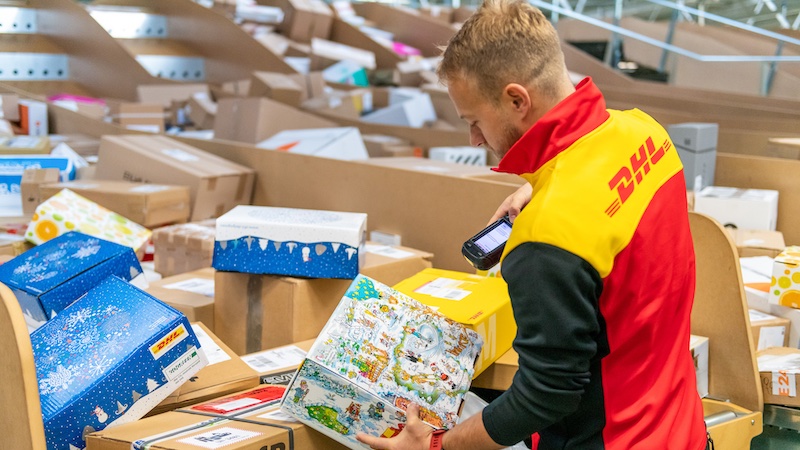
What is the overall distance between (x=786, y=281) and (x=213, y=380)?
1385mm

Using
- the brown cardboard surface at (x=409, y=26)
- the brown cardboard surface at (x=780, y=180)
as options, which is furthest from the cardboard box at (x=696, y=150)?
the brown cardboard surface at (x=409, y=26)

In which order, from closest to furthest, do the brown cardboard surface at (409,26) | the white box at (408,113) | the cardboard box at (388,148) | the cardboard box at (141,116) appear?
the cardboard box at (388,148)
the cardboard box at (141,116)
the white box at (408,113)
the brown cardboard surface at (409,26)

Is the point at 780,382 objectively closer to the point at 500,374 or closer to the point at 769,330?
the point at 769,330

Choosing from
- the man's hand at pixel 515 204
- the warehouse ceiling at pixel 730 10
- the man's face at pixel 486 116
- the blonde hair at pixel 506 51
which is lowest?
the man's hand at pixel 515 204

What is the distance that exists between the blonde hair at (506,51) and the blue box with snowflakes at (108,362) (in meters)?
0.74

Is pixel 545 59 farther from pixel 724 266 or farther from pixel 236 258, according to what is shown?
pixel 236 258

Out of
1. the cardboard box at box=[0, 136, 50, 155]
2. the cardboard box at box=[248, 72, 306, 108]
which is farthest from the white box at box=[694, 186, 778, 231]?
the cardboard box at box=[0, 136, 50, 155]

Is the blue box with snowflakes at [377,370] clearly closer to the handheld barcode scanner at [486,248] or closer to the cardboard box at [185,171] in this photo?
the handheld barcode scanner at [486,248]

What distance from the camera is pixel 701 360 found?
1.78 metres

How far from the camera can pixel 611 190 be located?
3.25 feet

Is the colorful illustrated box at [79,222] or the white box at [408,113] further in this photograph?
the white box at [408,113]

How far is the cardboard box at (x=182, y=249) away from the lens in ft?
8.07

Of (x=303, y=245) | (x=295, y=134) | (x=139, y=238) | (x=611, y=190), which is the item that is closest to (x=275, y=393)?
(x=303, y=245)

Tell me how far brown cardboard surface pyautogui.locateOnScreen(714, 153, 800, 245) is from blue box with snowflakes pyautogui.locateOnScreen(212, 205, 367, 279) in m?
1.66
